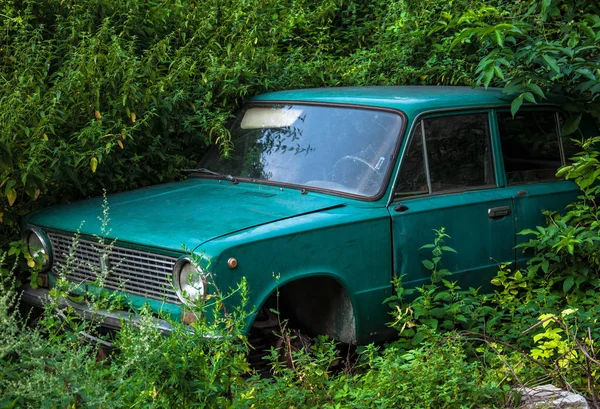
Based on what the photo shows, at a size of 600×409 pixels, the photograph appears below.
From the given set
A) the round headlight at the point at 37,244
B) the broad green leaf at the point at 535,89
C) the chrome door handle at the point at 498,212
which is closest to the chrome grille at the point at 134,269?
the round headlight at the point at 37,244

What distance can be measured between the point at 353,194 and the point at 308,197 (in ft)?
0.88

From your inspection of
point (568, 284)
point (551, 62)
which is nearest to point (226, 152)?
point (551, 62)

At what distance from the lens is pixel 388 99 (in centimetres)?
554

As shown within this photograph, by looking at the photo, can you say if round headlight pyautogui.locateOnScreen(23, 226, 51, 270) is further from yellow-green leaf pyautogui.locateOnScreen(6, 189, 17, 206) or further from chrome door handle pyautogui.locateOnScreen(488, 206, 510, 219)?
chrome door handle pyautogui.locateOnScreen(488, 206, 510, 219)

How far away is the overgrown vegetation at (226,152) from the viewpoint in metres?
3.63

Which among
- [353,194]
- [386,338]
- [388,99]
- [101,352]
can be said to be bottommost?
[386,338]

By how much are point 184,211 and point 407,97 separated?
163 centimetres

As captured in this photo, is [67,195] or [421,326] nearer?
[421,326]

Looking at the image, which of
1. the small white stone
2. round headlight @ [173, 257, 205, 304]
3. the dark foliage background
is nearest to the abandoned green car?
round headlight @ [173, 257, 205, 304]

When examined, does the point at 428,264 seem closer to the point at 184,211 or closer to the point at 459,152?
the point at 459,152

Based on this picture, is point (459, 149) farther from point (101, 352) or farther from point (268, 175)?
point (101, 352)

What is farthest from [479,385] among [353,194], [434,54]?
[434,54]

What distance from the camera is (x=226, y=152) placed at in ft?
19.3

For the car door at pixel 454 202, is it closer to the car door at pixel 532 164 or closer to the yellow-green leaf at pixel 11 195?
the car door at pixel 532 164
